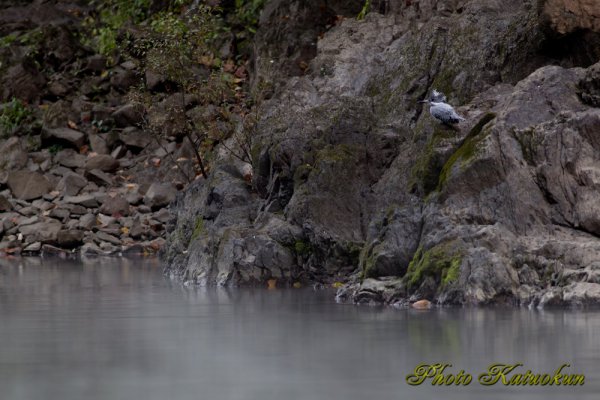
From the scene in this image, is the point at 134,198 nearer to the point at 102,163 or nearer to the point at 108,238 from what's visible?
the point at 108,238

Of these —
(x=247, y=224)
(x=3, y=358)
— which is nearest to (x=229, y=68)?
(x=247, y=224)

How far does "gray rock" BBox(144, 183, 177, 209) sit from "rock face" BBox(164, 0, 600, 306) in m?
5.49

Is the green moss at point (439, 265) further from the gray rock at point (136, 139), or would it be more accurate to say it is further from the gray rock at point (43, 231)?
the gray rock at point (136, 139)

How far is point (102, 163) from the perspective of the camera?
3325 centimetres

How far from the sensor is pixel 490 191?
51.7 feet

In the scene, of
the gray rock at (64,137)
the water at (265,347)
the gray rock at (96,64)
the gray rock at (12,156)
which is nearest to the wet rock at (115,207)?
the gray rock at (64,137)

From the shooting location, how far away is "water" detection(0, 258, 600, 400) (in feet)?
32.8

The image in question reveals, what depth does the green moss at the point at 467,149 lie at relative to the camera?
16.1m

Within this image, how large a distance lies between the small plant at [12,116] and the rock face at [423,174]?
13191 mm

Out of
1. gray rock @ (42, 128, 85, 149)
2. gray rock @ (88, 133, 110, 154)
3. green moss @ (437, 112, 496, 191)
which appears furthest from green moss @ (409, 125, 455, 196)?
gray rock @ (42, 128, 85, 149)

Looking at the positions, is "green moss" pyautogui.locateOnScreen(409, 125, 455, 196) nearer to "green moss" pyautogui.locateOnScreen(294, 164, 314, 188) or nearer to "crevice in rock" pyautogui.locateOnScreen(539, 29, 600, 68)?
"green moss" pyautogui.locateOnScreen(294, 164, 314, 188)

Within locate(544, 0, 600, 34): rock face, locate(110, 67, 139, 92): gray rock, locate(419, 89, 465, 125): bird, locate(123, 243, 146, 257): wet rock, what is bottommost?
locate(123, 243, 146, 257): wet rock

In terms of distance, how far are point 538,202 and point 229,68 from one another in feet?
65.7

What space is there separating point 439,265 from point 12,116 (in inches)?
963
